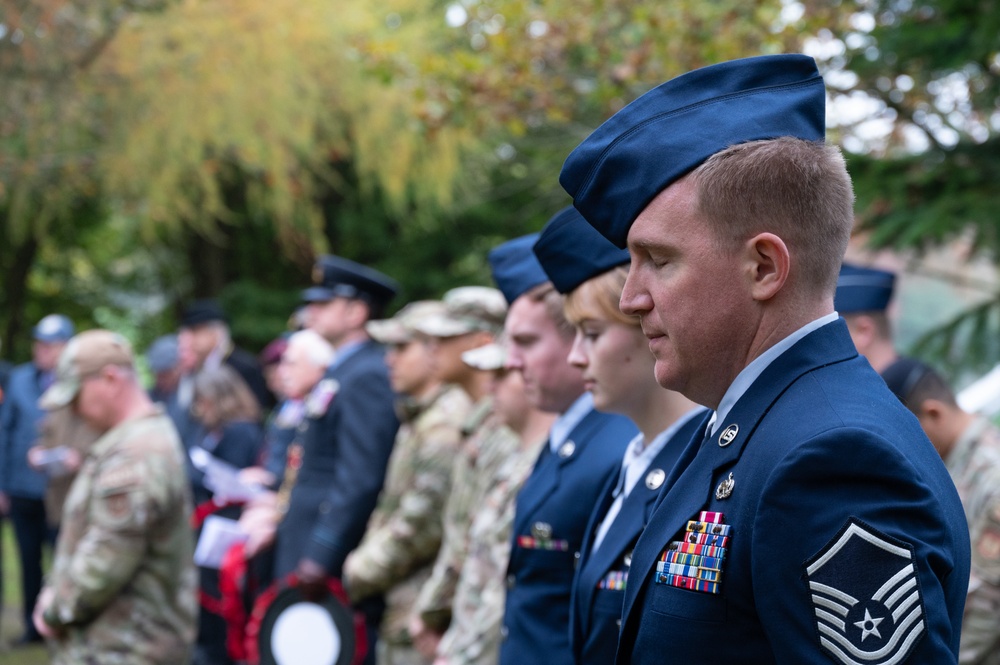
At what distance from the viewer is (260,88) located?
429 inches

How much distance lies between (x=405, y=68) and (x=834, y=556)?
24.6 feet

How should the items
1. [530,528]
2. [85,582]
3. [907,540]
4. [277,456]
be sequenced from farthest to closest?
[277,456] → [85,582] → [530,528] → [907,540]

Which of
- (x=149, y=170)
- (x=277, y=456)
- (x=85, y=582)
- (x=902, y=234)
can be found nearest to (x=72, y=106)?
(x=149, y=170)

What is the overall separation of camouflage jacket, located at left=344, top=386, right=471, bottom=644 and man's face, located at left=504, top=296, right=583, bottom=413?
178 centimetres

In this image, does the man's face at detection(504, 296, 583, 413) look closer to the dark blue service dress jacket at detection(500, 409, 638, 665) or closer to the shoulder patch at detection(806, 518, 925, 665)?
the dark blue service dress jacket at detection(500, 409, 638, 665)

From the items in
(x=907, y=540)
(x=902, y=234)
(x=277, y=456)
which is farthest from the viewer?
(x=277, y=456)

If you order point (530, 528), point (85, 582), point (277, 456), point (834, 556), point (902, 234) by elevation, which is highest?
point (834, 556)

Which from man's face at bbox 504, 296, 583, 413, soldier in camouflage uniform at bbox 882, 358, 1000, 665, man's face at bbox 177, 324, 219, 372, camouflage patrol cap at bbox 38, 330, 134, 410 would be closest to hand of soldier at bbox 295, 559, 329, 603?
camouflage patrol cap at bbox 38, 330, 134, 410

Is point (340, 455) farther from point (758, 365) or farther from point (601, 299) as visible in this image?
point (758, 365)

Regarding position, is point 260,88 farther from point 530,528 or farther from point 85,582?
point 530,528

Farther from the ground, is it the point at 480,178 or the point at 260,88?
the point at 260,88

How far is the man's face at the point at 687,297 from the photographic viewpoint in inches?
67.1

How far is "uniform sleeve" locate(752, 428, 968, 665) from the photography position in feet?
4.84

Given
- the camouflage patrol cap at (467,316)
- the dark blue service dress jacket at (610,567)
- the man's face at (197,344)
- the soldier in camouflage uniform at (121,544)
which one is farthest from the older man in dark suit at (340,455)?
the man's face at (197,344)
